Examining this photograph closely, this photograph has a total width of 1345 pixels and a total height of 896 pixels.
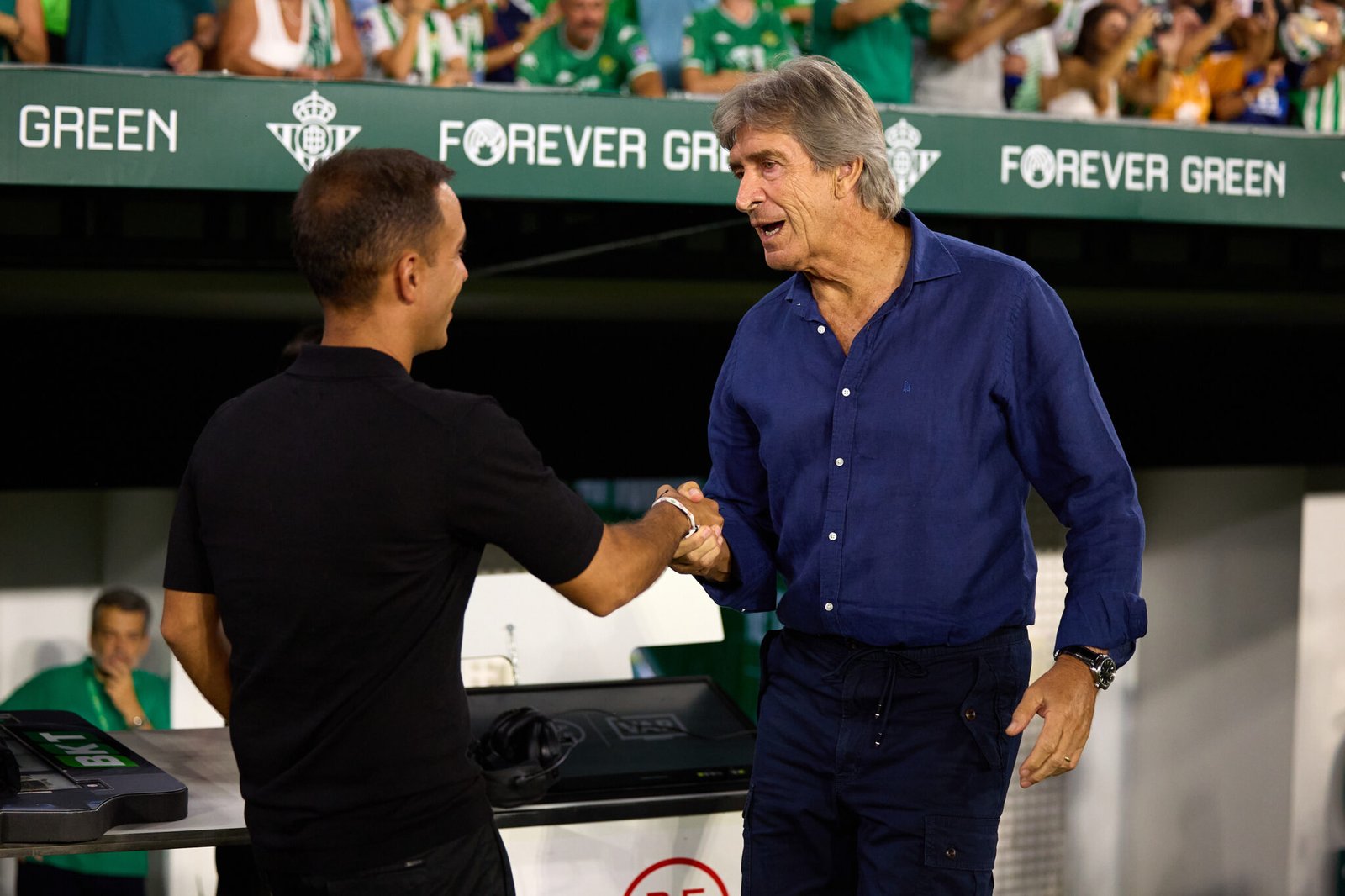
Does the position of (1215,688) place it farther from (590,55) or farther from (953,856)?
(953,856)

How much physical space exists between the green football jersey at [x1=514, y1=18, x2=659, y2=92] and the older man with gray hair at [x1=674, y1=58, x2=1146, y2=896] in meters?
2.47

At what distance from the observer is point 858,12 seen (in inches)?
177

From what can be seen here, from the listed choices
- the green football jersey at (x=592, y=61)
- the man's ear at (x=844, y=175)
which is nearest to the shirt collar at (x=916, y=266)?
the man's ear at (x=844, y=175)

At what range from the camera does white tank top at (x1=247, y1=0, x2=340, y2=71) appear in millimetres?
4039

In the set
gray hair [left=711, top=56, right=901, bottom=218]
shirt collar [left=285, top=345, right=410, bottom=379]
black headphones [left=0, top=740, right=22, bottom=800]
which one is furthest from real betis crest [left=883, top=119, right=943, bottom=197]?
black headphones [left=0, top=740, right=22, bottom=800]

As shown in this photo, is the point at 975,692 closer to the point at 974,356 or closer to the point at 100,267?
the point at 974,356

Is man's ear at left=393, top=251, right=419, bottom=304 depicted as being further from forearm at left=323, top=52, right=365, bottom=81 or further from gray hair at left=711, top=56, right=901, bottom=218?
forearm at left=323, top=52, right=365, bottom=81

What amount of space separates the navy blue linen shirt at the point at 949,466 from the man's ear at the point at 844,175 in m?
0.14

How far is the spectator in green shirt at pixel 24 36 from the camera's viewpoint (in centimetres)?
370

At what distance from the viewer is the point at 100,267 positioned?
452cm

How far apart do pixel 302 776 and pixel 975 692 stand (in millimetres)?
956

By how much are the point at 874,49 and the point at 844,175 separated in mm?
2421

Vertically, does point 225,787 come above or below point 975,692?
below

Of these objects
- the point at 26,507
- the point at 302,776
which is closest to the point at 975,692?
the point at 302,776
